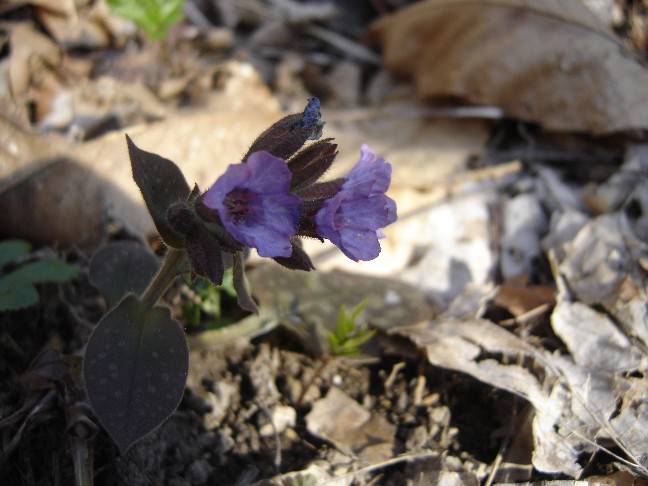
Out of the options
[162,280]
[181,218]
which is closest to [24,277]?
[162,280]

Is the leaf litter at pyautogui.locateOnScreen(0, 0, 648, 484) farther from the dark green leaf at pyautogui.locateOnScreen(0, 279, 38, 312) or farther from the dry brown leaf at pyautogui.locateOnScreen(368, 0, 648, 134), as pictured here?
the dark green leaf at pyautogui.locateOnScreen(0, 279, 38, 312)

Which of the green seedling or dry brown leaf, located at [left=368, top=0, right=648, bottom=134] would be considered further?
dry brown leaf, located at [left=368, top=0, right=648, bottom=134]

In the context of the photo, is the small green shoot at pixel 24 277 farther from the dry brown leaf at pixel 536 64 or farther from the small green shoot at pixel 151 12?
the dry brown leaf at pixel 536 64

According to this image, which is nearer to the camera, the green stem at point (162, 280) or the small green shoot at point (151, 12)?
the green stem at point (162, 280)

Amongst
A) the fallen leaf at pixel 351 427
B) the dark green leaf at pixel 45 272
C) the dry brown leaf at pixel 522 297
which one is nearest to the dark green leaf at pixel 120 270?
the dark green leaf at pixel 45 272

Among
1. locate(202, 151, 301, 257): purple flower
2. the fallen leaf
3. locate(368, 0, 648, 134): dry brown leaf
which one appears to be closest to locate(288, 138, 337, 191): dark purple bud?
locate(202, 151, 301, 257): purple flower

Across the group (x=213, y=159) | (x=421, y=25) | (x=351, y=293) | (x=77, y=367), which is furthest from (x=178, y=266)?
(x=421, y=25)

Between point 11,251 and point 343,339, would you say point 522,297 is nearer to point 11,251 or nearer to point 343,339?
point 343,339

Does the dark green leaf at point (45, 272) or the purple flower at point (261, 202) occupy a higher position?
the purple flower at point (261, 202)
